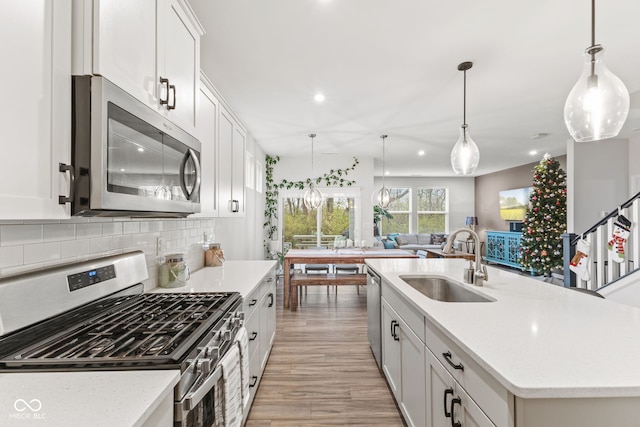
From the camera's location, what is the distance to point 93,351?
95 cm

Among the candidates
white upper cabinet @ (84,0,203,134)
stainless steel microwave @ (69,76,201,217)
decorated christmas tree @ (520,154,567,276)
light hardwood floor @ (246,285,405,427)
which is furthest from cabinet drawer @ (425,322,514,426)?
decorated christmas tree @ (520,154,567,276)

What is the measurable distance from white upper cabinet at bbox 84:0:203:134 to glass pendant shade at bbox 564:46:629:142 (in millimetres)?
1964

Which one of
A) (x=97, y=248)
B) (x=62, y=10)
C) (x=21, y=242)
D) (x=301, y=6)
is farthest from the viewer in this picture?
(x=301, y=6)

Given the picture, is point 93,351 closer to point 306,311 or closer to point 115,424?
point 115,424

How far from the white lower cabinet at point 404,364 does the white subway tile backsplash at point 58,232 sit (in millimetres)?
1654

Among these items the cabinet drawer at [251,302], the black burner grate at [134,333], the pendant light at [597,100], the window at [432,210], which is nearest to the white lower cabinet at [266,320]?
the cabinet drawer at [251,302]

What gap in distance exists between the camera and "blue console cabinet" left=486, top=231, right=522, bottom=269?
734cm

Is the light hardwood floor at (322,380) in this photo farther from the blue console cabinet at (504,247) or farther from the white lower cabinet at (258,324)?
the blue console cabinet at (504,247)

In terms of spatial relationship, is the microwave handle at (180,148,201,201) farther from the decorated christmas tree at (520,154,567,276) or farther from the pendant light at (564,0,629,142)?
the decorated christmas tree at (520,154,567,276)

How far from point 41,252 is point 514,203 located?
29.7 ft

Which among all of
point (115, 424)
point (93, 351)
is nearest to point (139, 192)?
point (93, 351)

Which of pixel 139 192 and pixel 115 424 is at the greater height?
pixel 139 192

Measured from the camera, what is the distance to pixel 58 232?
121 centimetres

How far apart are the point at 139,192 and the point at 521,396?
138 centimetres
